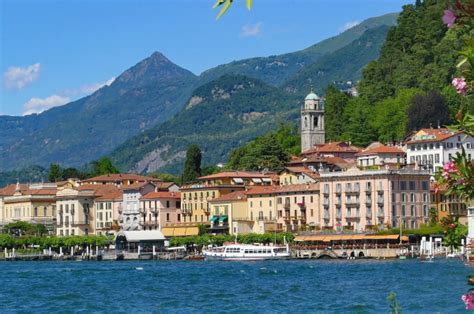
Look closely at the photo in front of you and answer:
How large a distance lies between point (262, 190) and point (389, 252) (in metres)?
20.9

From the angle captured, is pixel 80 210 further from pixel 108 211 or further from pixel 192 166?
pixel 192 166

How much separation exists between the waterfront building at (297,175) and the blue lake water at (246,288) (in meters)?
27.1

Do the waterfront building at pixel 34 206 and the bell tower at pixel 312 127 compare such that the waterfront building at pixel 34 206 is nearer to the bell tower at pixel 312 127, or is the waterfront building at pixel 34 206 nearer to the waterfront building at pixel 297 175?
the bell tower at pixel 312 127

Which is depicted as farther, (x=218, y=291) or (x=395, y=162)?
(x=395, y=162)

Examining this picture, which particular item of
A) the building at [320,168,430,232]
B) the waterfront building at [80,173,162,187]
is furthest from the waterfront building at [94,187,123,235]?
the building at [320,168,430,232]

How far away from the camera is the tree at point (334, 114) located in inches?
5891

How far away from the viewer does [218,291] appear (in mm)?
62562

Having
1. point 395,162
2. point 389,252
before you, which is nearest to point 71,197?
point 395,162

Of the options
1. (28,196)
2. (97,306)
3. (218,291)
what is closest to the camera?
(97,306)

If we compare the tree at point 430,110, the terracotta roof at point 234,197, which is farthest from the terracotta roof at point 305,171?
the tree at point 430,110

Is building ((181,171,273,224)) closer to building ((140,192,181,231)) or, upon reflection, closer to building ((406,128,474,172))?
building ((140,192,181,231))

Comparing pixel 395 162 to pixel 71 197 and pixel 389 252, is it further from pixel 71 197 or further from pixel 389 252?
pixel 71 197

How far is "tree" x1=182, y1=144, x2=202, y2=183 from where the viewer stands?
475 feet

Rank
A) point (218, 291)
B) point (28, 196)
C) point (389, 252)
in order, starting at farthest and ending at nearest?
point (28, 196)
point (389, 252)
point (218, 291)
